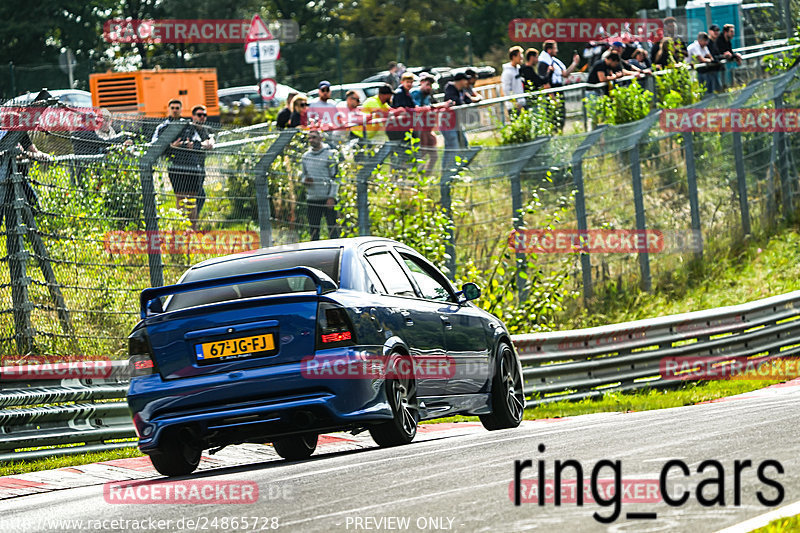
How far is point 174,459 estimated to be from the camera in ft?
31.4

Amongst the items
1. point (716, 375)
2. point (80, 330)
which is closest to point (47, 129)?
point (80, 330)

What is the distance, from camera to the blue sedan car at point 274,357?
905cm

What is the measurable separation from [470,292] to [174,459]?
2.80m

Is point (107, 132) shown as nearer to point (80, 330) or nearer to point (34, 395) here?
point (80, 330)

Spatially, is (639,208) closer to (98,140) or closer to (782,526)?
(98,140)

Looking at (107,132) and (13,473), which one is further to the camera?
(107,132)

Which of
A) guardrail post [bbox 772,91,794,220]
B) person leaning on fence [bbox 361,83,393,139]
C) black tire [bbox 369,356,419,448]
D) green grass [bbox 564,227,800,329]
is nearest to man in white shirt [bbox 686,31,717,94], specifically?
guardrail post [bbox 772,91,794,220]

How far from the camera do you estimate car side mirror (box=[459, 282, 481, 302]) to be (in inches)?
440

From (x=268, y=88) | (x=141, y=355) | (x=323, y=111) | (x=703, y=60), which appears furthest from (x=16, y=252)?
(x=268, y=88)

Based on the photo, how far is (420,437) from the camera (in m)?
11.6

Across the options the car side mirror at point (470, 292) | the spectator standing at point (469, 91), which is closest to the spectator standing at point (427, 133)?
the spectator standing at point (469, 91)

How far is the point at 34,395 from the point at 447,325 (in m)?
3.16

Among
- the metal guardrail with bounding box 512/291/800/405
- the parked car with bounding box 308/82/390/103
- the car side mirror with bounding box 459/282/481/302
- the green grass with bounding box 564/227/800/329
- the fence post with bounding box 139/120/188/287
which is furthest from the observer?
the parked car with bounding box 308/82/390/103

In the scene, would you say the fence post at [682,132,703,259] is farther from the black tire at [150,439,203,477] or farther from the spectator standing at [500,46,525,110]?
the black tire at [150,439,203,477]
